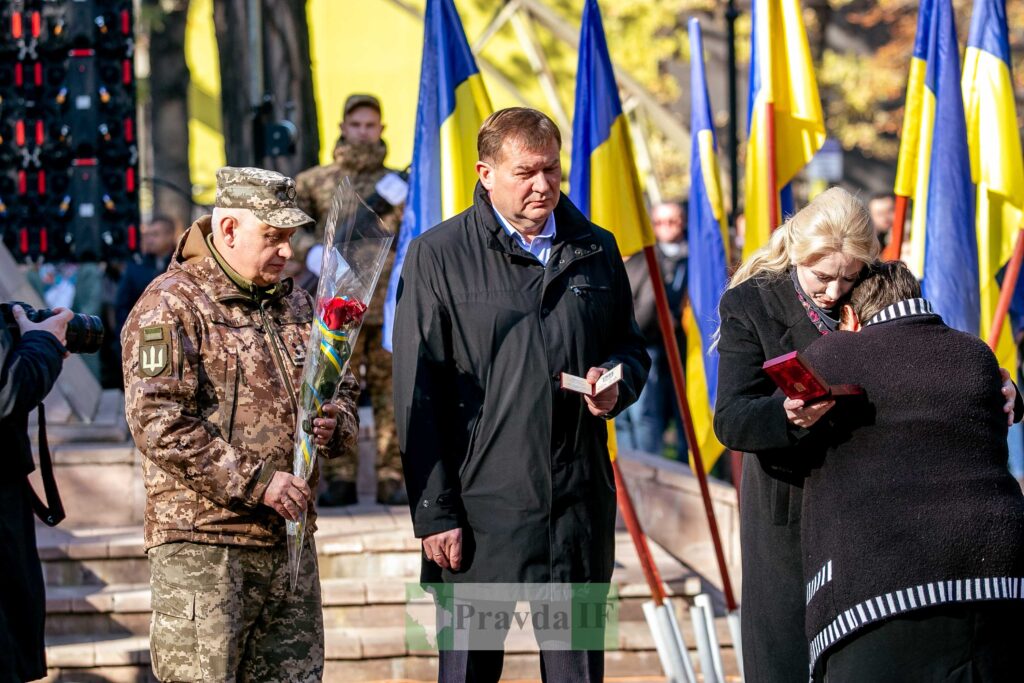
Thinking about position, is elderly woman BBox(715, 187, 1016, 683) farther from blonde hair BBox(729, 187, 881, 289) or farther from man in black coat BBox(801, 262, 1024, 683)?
man in black coat BBox(801, 262, 1024, 683)

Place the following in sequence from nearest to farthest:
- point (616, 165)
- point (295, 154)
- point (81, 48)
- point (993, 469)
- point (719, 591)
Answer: point (993, 469) < point (616, 165) < point (719, 591) < point (81, 48) < point (295, 154)

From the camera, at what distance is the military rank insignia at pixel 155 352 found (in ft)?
15.8

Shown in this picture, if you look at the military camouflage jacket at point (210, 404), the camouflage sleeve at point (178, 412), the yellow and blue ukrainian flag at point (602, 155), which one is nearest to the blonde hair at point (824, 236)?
the military camouflage jacket at point (210, 404)

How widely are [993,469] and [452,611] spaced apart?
166 cm

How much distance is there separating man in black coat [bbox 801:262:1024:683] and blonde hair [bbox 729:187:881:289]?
43 cm

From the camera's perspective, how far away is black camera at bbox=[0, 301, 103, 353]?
515cm

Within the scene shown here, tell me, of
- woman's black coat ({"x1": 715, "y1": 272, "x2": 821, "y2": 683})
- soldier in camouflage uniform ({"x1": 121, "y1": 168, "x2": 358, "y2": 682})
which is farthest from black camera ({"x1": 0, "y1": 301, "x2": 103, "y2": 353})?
woman's black coat ({"x1": 715, "y1": 272, "x2": 821, "y2": 683})

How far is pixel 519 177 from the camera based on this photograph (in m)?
4.95

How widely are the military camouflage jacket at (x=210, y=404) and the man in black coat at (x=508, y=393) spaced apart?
34 centimetres

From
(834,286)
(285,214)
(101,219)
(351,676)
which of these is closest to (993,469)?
(834,286)

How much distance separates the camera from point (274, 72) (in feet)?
45.0

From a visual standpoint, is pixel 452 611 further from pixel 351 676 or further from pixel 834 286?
pixel 351 676

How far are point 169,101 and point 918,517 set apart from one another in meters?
19.4

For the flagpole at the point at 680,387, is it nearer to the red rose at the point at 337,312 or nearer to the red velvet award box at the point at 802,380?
the red rose at the point at 337,312
